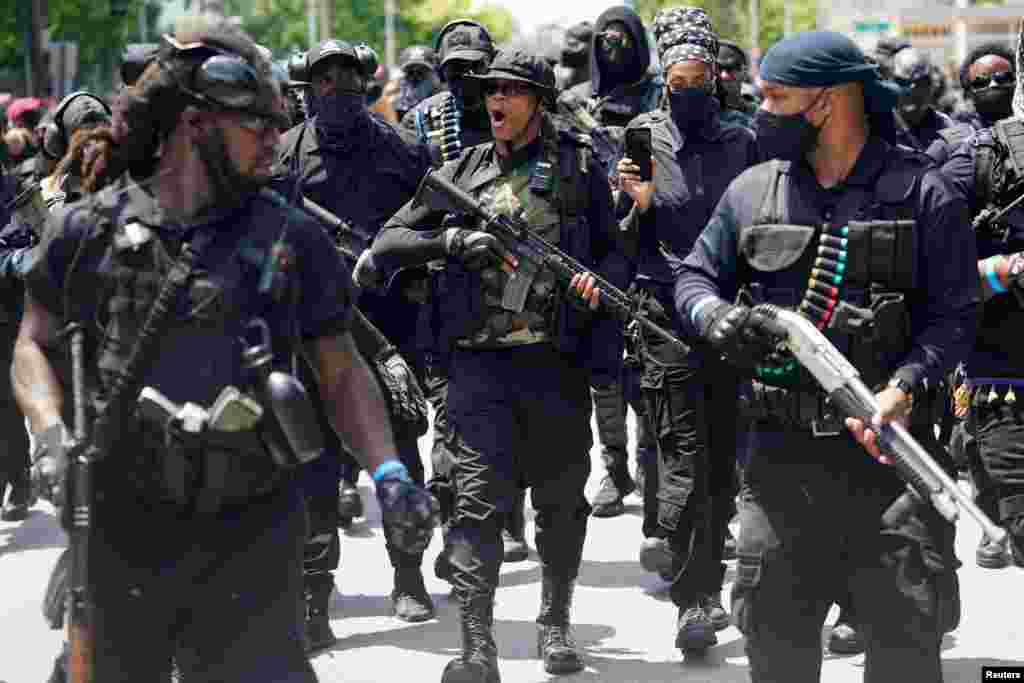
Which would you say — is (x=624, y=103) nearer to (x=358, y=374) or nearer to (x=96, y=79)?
(x=358, y=374)

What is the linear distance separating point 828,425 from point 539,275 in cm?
188

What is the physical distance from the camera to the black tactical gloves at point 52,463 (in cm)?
411

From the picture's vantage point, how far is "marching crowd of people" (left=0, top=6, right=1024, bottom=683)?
4211 mm

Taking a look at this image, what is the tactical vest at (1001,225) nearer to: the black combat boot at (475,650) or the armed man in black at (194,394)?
the black combat boot at (475,650)

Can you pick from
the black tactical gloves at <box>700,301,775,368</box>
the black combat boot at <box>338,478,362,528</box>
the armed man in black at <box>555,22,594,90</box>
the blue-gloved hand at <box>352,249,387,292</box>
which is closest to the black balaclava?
the black combat boot at <box>338,478,362,528</box>

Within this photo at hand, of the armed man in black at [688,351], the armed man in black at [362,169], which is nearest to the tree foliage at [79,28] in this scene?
the armed man in black at [362,169]

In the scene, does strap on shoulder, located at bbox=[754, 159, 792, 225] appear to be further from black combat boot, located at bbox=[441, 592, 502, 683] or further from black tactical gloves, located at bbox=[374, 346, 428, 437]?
black combat boot, located at bbox=[441, 592, 502, 683]

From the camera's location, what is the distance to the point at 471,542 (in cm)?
661

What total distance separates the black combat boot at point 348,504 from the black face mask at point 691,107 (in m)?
3.08

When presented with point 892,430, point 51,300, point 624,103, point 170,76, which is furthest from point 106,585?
point 624,103

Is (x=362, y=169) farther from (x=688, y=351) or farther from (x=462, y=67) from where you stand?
(x=688, y=351)

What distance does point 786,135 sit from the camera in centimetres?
512

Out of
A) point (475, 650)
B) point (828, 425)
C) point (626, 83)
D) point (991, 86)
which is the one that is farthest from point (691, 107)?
point (626, 83)

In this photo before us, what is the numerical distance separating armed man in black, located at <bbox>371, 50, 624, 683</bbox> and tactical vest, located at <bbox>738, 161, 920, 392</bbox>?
166 cm
